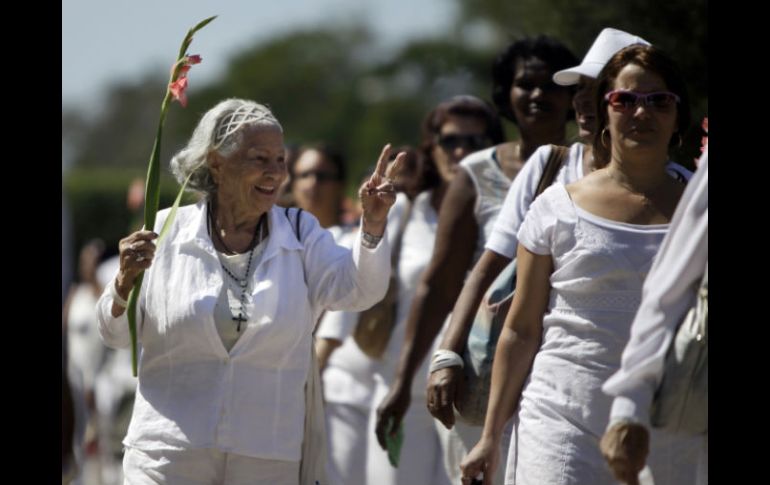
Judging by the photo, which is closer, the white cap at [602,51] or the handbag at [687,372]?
the handbag at [687,372]

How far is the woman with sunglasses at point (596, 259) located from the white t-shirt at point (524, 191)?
0.60 metres

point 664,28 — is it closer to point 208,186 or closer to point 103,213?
point 208,186

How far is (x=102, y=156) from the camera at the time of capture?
98125mm

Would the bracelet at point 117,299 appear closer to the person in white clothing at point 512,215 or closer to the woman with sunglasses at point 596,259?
the person in white clothing at point 512,215

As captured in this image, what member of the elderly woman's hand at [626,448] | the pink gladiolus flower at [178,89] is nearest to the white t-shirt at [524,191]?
the pink gladiolus flower at [178,89]

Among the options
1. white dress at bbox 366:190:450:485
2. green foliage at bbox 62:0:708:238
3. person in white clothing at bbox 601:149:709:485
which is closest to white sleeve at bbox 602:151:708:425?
person in white clothing at bbox 601:149:709:485

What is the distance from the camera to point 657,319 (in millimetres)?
4137

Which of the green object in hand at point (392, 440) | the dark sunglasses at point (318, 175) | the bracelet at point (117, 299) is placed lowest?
A: the green object in hand at point (392, 440)

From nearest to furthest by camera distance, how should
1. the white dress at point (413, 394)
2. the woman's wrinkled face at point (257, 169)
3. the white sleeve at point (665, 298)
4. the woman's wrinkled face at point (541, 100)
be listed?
the white sleeve at point (665, 298) → the woman's wrinkled face at point (257, 169) → the woman's wrinkled face at point (541, 100) → the white dress at point (413, 394)

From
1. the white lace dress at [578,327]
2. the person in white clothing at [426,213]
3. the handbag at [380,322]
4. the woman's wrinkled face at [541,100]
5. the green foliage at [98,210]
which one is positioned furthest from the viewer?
the green foliage at [98,210]

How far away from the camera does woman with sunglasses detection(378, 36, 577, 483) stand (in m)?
6.83

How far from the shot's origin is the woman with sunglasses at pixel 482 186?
269 inches

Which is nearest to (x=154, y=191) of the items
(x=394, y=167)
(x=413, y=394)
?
(x=394, y=167)
